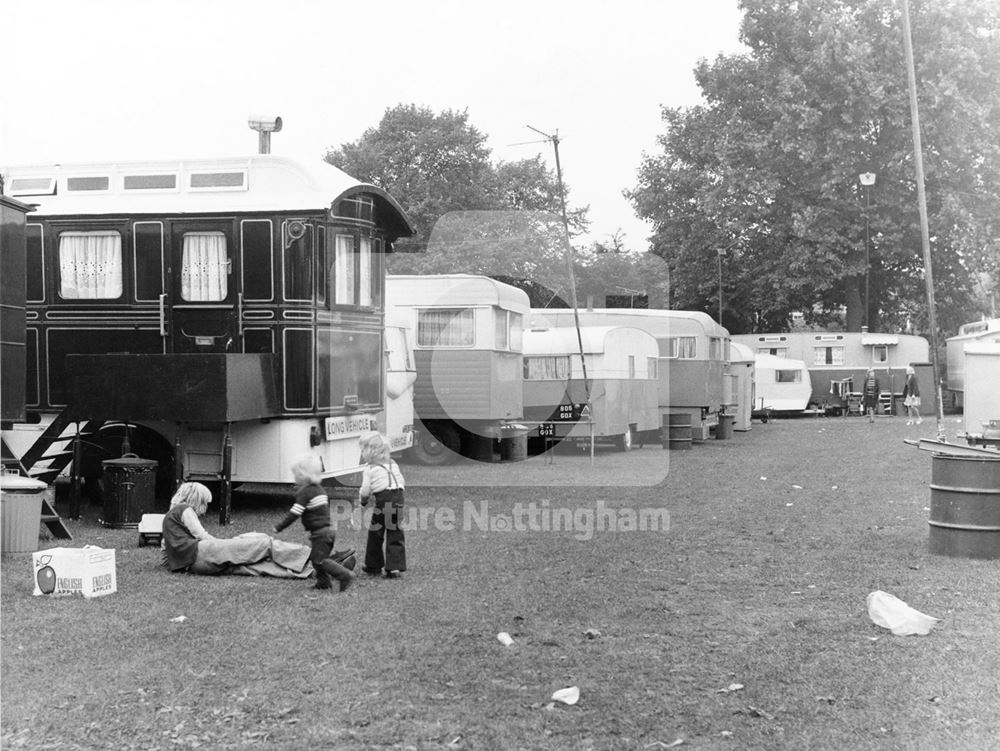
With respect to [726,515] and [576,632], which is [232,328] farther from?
[576,632]

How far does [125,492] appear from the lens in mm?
12516

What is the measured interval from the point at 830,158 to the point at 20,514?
37.3 metres

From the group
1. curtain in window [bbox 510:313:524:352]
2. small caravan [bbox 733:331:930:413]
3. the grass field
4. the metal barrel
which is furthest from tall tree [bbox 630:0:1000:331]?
the metal barrel

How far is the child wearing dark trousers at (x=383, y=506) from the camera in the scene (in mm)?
9766

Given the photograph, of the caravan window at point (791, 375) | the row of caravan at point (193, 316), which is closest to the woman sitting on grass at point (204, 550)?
the row of caravan at point (193, 316)

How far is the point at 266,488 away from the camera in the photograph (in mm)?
16938

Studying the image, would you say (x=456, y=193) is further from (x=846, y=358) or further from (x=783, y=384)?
(x=846, y=358)

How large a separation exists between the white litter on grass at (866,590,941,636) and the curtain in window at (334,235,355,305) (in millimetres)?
7779

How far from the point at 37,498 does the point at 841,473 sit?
42.8ft

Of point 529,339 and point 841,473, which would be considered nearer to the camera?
point 841,473

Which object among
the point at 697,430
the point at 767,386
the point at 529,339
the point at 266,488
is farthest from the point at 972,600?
the point at 767,386

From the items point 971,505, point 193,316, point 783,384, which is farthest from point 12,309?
point 783,384

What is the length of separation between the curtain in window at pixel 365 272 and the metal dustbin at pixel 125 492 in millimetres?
3496

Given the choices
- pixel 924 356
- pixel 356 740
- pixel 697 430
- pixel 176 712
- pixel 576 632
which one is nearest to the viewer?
pixel 356 740
